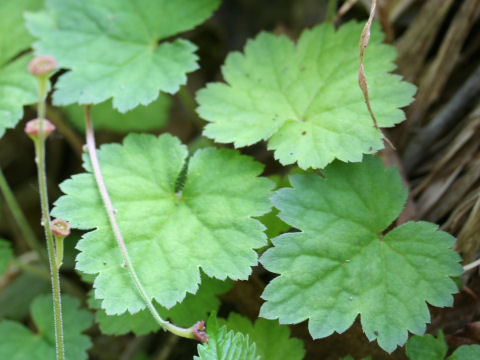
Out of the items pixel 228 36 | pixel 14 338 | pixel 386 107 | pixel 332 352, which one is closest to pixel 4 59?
pixel 14 338

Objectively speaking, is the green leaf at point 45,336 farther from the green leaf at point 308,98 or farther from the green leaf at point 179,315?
the green leaf at point 308,98

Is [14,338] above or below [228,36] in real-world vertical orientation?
below

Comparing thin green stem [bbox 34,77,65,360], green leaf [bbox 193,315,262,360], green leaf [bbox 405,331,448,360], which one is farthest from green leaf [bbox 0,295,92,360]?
green leaf [bbox 405,331,448,360]

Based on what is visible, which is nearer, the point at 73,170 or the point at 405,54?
the point at 405,54

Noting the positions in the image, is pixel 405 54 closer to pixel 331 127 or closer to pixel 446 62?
pixel 446 62

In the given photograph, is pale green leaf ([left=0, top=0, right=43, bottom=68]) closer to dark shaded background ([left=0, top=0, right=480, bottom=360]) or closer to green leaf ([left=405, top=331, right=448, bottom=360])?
dark shaded background ([left=0, top=0, right=480, bottom=360])

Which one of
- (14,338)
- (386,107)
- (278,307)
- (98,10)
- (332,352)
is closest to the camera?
(278,307)
